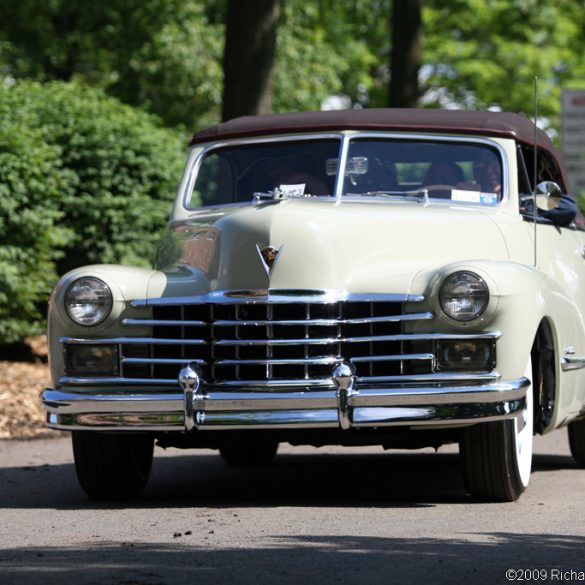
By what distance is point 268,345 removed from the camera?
7.06m

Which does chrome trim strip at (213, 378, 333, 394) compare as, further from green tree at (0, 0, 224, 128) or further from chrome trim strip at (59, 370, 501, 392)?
green tree at (0, 0, 224, 128)

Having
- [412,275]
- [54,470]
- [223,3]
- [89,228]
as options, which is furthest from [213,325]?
[223,3]

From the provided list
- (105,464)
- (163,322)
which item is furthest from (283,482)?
(163,322)

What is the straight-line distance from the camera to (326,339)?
23.0 feet

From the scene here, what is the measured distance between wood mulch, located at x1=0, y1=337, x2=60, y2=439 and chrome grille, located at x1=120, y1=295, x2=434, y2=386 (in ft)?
14.3

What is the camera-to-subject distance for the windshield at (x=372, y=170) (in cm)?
834

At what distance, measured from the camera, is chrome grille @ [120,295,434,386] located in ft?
22.9

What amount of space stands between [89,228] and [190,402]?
26.0ft

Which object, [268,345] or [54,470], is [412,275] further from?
[54,470]

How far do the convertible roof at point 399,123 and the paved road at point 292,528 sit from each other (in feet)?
6.67

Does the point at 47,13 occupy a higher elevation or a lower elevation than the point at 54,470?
higher

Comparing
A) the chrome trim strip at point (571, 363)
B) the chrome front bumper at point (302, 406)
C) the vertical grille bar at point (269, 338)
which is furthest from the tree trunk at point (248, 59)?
the chrome front bumper at point (302, 406)

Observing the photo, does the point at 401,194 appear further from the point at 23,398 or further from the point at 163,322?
the point at 23,398

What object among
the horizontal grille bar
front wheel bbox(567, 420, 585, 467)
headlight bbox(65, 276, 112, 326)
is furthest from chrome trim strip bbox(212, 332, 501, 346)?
front wheel bbox(567, 420, 585, 467)
